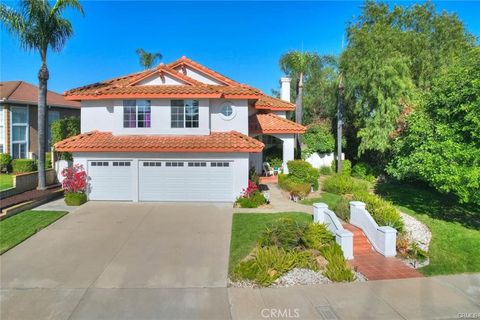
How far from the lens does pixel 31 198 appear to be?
15.7 metres

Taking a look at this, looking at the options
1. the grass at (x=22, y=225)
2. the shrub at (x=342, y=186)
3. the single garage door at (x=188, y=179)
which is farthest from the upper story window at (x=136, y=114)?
the shrub at (x=342, y=186)

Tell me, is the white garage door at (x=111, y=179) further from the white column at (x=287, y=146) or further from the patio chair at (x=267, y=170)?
the white column at (x=287, y=146)

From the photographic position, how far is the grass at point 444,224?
948 cm

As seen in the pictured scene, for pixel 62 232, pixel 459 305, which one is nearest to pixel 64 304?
pixel 62 232

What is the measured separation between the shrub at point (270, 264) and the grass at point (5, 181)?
15115mm

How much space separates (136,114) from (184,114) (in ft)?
7.95

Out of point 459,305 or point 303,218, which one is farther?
point 303,218

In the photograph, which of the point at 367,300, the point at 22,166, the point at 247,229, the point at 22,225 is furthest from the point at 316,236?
the point at 22,166

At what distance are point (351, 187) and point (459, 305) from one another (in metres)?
11.5

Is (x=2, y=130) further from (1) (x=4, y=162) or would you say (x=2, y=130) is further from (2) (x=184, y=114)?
(2) (x=184, y=114)

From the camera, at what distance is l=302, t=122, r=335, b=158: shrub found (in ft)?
84.0

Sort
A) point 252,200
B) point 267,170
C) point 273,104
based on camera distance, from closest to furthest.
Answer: point 252,200, point 267,170, point 273,104

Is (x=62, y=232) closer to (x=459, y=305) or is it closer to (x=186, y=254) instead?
(x=186, y=254)

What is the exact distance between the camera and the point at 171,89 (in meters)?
17.3
